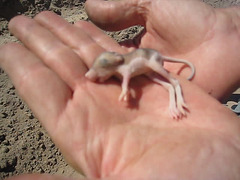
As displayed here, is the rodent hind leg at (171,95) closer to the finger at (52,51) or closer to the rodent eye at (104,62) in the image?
the rodent eye at (104,62)

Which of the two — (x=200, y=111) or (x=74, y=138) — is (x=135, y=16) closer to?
(x=200, y=111)

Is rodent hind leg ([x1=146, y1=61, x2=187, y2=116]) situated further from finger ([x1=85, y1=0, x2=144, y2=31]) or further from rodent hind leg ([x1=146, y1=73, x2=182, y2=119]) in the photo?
finger ([x1=85, y1=0, x2=144, y2=31])

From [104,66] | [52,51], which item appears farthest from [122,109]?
[52,51]

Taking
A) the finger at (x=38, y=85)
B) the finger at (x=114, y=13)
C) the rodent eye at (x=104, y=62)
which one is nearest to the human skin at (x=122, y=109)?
the finger at (x=38, y=85)

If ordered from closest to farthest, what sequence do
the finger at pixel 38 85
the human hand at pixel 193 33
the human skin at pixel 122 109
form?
the human skin at pixel 122 109 → the finger at pixel 38 85 → the human hand at pixel 193 33

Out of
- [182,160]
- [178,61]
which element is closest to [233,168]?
[182,160]

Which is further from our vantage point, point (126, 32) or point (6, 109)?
point (126, 32)
